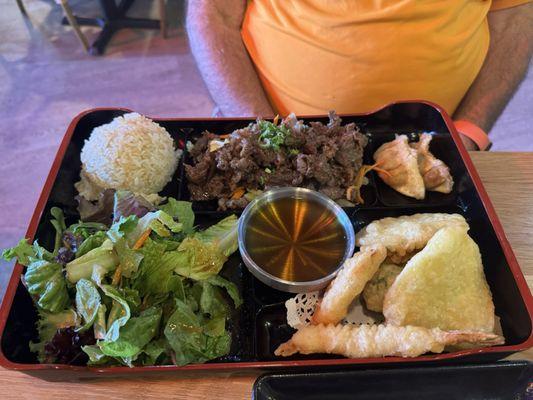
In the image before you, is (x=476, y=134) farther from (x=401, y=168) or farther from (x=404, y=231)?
(x=404, y=231)

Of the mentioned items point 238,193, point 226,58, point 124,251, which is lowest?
point 238,193

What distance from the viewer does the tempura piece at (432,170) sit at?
1.87m

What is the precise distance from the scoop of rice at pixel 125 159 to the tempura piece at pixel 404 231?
877 mm

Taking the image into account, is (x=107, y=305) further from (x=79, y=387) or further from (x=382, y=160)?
(x=382, y=160)

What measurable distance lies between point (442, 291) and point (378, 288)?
0.21 meters

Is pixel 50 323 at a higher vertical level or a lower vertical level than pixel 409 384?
lower

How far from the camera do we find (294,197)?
5.86ft

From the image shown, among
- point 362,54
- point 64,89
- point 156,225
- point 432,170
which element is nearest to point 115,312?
point 156,225

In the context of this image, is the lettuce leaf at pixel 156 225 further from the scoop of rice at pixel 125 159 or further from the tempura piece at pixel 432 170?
the tempura piece at pixel 432 170

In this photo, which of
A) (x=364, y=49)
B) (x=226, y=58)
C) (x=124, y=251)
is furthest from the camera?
(x=226, y=58)

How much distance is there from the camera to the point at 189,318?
1.35 metres

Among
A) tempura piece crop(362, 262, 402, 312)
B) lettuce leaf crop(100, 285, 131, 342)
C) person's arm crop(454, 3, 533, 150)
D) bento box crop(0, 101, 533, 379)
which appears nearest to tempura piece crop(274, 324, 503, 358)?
bento box crop(0, 101, 533, 379)

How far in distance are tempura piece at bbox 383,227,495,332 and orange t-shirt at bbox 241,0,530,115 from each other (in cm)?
94

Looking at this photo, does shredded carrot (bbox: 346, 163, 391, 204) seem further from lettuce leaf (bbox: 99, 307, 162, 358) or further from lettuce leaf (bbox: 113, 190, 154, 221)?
lettuce leaf (bbox: 99, 307, 162, 358)
